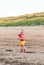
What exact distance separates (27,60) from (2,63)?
1.05 m

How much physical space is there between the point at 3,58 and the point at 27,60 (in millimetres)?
1399

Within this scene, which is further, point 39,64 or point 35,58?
point 35,58

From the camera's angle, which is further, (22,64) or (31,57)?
(31,57)

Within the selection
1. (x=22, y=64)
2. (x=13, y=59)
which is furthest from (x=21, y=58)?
(x=22, y=64)

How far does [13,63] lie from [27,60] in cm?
77

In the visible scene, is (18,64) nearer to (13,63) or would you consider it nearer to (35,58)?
(13,63)

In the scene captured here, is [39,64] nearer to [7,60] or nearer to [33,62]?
[33,62]

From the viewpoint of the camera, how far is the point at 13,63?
637 inches

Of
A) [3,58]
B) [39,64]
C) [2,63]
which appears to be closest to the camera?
[39,64]

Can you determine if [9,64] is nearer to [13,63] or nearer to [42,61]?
[13,63]

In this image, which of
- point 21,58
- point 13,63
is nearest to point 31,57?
point 21,58

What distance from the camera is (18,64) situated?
1593cm

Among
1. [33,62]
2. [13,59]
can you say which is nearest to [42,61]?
[33,62]

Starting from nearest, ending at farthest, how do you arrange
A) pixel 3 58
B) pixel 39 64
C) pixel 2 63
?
pixel 39 64 < pixel 2 63 < pixel 3 58
